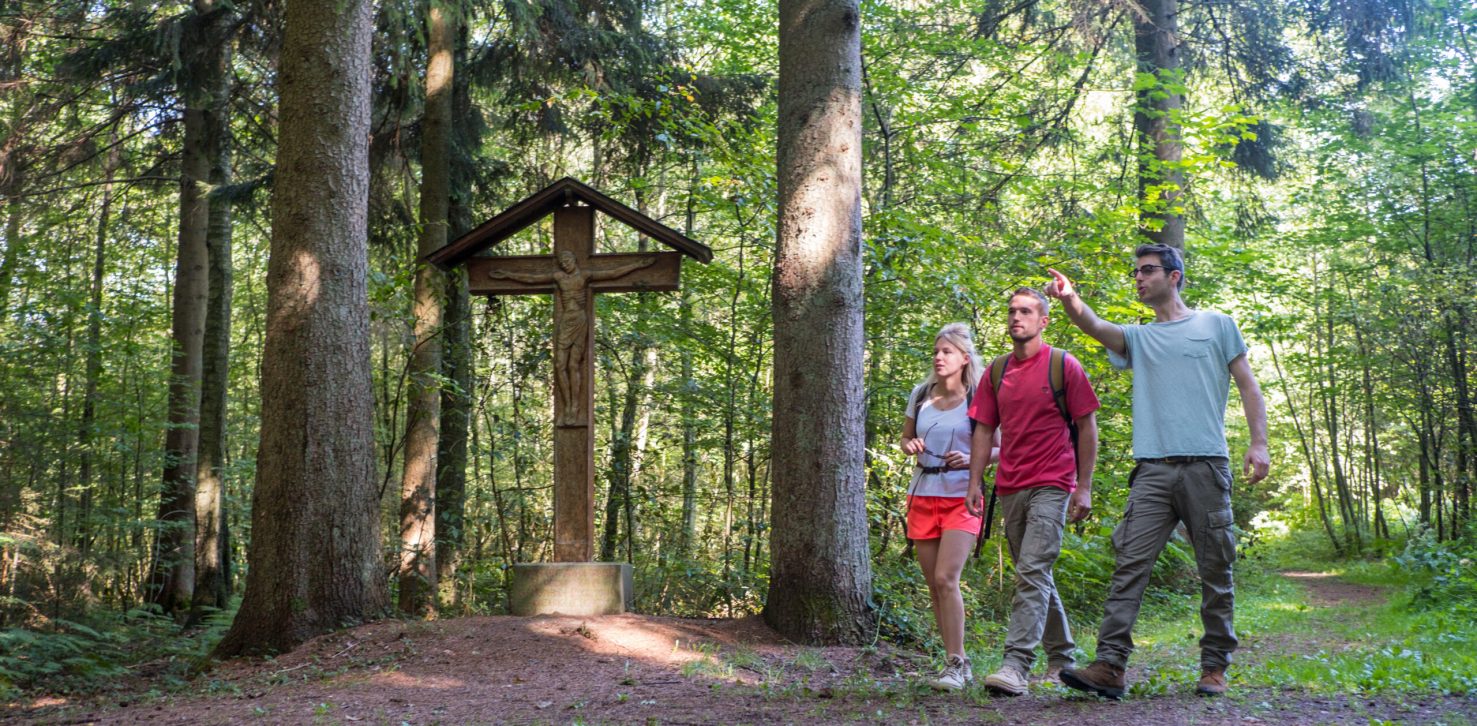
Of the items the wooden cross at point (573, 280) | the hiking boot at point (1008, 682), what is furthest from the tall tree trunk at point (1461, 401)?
the hiking boot at point (1008, 682)

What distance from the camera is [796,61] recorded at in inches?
282

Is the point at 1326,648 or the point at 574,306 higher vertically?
the point at 574,306

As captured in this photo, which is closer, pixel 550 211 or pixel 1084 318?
pixel 1084 318

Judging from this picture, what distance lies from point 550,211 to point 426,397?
294cm

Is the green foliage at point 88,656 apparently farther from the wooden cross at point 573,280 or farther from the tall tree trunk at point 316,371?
the wooden cross at point 573,280

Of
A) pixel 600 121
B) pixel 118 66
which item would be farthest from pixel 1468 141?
pixel 118 66

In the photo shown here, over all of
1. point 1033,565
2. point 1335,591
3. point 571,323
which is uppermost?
point 571,323

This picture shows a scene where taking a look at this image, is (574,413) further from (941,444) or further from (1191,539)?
(1191,539)

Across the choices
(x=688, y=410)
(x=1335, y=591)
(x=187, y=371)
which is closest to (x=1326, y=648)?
(x=688, y=410)

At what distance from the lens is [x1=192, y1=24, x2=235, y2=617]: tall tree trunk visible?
37.8 feet

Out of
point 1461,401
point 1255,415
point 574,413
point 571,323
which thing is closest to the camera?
point 1255,415

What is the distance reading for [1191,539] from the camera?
4.81 metres

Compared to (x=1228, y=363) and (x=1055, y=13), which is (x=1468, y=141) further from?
(x=1228, y=363)

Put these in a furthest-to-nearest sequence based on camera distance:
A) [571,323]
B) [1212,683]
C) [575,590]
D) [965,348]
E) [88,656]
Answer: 1. [571,323]
2. [88,656]
3. [575,590]
4. [965,348]
5. [1212,683]
